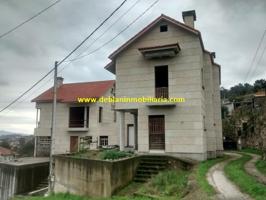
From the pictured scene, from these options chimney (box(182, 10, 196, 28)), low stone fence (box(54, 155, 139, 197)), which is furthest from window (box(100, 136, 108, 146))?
chimney (box(182, 10, 196, 28))

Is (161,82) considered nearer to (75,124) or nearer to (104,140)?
(104,140)

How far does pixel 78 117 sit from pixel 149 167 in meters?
16.0

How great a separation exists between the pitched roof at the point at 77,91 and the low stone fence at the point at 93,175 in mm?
12492

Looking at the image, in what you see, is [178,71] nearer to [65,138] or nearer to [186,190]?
[186,190]

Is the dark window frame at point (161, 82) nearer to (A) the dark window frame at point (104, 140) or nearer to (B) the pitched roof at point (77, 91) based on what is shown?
(B) the pitched roof at point (77, 91)

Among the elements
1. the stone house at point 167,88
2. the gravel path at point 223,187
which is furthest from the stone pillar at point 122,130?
the gravel path at point 223,187

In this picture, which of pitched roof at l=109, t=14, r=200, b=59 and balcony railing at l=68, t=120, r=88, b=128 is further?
balcony railing at l=68, t=120, r=88, b=128

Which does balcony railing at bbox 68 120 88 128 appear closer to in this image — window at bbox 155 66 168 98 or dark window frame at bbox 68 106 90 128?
dark window frame at bbox 68 106 90 128

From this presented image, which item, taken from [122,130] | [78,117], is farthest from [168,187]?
[78,117]

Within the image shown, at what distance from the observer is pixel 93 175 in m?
11.1

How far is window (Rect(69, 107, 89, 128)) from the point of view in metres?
25.4

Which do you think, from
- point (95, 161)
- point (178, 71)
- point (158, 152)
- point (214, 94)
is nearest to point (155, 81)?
point (178, 71)

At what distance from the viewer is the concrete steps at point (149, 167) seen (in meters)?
12.2

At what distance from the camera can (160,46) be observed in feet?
50.2
